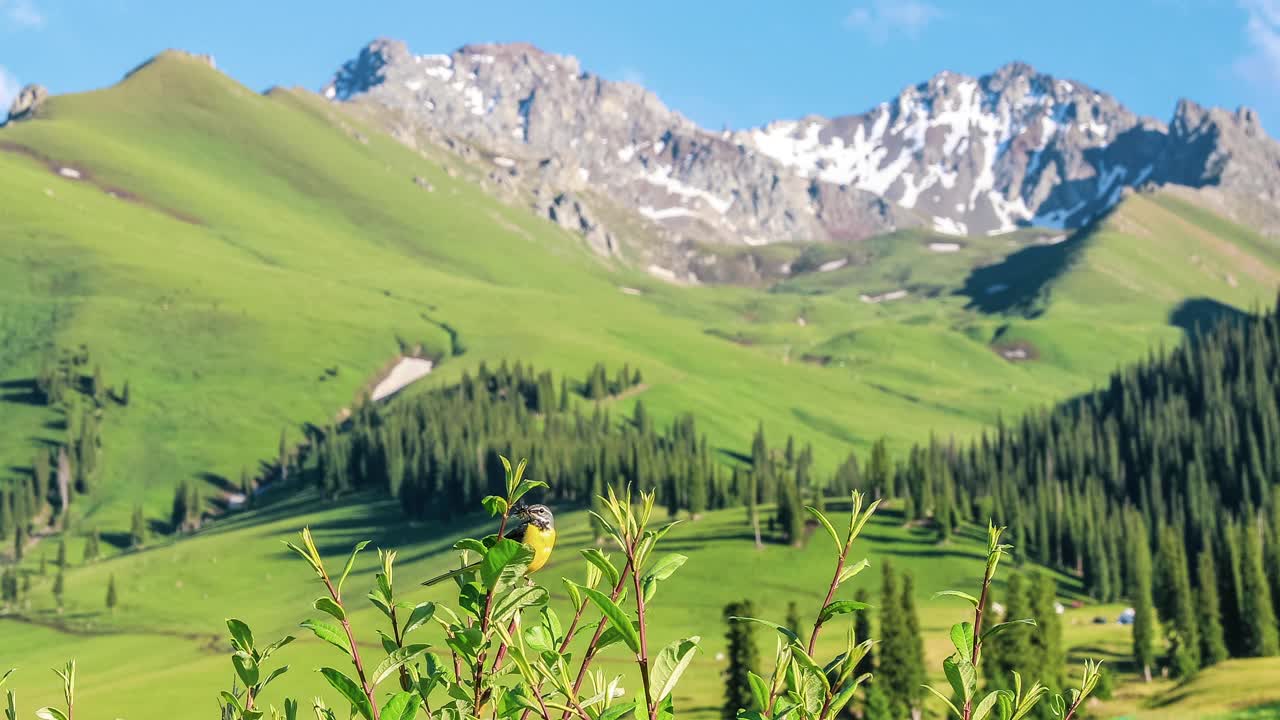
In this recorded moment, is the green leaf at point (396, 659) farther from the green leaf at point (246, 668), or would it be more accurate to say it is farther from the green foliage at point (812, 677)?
the green foliage at point (812, 677)

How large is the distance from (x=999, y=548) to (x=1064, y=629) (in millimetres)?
141172

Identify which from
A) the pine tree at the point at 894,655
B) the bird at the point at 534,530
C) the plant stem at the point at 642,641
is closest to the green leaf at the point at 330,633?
the bird at the point at 534,530

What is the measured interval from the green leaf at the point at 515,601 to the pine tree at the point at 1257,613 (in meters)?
120

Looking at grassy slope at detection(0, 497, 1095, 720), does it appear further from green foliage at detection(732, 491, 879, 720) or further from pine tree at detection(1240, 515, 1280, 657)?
green foliage at detection(732, 491, 879, 720)

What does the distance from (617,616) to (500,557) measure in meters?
0.50

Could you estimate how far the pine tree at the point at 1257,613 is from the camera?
360ft

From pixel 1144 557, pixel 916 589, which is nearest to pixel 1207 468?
pixel 1144 557

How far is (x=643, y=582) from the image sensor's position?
11.9ft

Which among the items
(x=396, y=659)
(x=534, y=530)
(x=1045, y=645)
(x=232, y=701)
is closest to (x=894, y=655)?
(x=1045, y=645)

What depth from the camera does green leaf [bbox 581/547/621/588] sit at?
3688 mm

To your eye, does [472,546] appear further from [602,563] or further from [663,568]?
[663,568]

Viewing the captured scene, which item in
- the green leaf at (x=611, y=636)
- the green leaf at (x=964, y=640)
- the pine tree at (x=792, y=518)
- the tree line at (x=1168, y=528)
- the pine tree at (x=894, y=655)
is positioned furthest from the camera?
the pine tree at (x=792, y=518)

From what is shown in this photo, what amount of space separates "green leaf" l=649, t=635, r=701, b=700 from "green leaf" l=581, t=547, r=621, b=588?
0.98 feet

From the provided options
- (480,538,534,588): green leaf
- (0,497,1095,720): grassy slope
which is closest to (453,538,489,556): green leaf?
(480,538,534,588): green leaf
